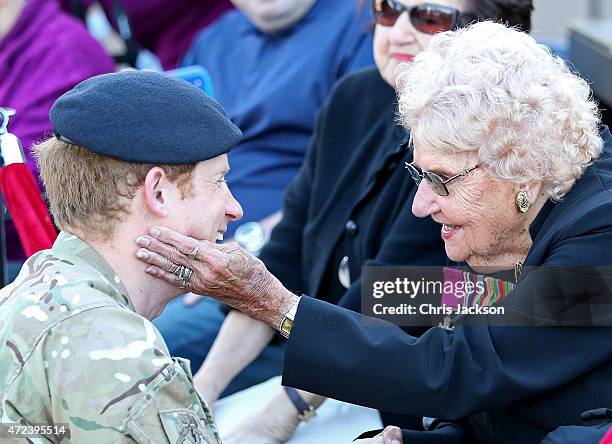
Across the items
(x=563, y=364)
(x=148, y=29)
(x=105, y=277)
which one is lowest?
(x=148, y=29)

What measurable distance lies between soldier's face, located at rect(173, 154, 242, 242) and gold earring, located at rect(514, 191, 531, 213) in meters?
0.68

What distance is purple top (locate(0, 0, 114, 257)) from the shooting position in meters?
4.32

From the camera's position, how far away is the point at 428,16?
307 cm

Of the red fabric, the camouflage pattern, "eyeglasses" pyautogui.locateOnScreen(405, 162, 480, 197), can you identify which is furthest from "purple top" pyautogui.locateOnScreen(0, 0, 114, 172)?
the camouflage pattern

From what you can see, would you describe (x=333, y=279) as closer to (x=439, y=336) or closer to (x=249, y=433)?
(x=249, y=433)

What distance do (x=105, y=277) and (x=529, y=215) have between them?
1021 millimetres

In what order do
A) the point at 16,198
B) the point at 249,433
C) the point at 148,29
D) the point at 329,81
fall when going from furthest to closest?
the point at 148,29, the point at 329,81, the point at 249,433, the point at 16,198

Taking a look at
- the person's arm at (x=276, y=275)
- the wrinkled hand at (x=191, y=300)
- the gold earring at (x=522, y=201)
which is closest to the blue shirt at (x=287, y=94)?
the wrinkled hand at (x=191, y=300)

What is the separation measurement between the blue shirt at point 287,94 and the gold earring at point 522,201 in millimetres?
1663

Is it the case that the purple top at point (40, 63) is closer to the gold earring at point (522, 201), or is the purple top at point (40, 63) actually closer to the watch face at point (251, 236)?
the watch face at point (251, 236)

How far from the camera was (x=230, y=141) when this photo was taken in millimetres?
2166

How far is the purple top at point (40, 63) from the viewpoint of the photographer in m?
4.32

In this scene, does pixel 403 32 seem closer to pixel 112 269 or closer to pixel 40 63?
pixel 112 269

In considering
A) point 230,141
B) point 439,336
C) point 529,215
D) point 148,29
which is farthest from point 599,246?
point 148,29
